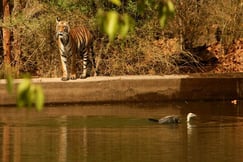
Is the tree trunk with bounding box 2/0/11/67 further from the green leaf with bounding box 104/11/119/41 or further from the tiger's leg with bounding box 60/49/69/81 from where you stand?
the green leaf with bounding box 104/11/119/41

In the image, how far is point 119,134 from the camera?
13.5m

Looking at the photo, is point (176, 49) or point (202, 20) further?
point (202, 20)

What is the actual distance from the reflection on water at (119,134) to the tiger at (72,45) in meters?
1.60

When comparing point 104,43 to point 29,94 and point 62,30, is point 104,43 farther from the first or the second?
point 29,94

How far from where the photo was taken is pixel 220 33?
78.2 ft

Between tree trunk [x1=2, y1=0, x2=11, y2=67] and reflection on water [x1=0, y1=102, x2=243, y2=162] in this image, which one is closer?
reflection on water [x1=0, y1=102, x2=243, y2=162]

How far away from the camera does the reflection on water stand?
1124 cm

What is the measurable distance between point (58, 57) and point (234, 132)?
8302mm

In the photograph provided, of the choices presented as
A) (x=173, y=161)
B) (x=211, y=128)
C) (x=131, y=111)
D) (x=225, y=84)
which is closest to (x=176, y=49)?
(x=225, y=84)

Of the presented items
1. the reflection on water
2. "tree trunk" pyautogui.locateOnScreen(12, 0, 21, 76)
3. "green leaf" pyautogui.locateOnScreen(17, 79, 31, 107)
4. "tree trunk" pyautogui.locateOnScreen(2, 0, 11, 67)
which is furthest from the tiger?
"green leaf" pyautogui.locateOnScreen(17, 79, 31, 107)

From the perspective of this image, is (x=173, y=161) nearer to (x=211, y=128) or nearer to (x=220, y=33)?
(x=211, y=128)

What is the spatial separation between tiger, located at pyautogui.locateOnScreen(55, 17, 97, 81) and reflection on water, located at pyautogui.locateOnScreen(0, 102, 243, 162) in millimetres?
1603

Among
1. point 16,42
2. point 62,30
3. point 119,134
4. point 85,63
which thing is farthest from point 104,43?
point 119,134

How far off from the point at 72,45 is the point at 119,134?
6.78m
